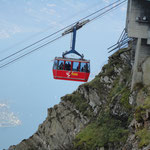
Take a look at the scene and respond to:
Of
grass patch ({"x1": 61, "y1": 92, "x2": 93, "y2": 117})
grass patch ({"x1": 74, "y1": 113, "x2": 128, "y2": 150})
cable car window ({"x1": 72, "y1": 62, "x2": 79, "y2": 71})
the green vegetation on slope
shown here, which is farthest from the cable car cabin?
grass patch ({"x1": 61, "y1": 92, "x2": 93, "y2": 117})

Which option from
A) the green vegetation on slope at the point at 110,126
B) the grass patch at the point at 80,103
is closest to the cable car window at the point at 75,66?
the green vegetation on slope at the point at 110,126

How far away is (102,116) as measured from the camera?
3131 cm

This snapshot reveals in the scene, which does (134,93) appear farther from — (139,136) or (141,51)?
(139,136)

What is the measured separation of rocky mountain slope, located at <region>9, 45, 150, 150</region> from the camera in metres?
25.7

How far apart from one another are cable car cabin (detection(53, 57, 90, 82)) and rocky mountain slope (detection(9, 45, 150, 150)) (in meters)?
4.25

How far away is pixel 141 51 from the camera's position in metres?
29.1

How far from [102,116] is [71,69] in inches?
254

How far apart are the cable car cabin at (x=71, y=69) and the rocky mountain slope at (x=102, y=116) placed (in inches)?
167

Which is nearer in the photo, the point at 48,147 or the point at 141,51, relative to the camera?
the point at 141,51

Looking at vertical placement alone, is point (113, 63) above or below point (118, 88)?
above

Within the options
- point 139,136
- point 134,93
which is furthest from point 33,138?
point 139,136

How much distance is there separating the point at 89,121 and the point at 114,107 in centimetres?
588

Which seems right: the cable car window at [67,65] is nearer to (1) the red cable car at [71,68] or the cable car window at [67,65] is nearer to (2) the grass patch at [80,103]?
(1) the red cable car at [71,68]

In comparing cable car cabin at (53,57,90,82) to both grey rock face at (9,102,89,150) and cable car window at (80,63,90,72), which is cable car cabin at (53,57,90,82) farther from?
grey rock face at (9,102,89,150)
